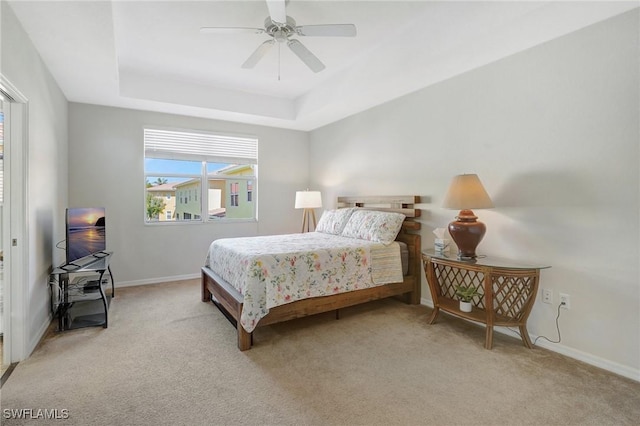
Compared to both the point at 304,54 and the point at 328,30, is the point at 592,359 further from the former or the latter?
the point at 304,54

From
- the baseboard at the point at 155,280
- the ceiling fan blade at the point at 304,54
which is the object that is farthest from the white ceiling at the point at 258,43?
the baseboard at the point at 155,280

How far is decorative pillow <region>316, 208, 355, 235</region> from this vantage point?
4000mm

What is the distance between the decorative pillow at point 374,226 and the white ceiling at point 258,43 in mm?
1454

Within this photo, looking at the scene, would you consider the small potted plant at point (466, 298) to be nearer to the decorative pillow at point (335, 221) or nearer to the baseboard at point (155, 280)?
the decorative pillow at point (335, 221)

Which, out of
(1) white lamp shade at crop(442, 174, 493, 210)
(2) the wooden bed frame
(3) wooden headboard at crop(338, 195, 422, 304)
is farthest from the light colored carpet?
(1) white lamp shade at crop(442, 174, 493, 210)

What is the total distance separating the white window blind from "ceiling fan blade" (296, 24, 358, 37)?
114 inches

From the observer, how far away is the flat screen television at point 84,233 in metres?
2.93

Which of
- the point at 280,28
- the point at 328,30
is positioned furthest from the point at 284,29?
the point at 328,30

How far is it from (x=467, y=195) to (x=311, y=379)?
6.27ft

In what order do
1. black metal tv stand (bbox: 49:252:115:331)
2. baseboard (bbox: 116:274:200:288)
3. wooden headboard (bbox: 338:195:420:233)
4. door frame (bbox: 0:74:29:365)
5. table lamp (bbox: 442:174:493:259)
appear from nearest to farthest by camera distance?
1. door frame (bbox: 0:74:29:365)
2. table lamp (bbox: 442:174:493:259)
3. black metal tv stand (bbox: 49:252:115:331)
4. wooden headboard (bbox: 338:195:420:233)
5. baseboard (bbox: 116:274:200:288)

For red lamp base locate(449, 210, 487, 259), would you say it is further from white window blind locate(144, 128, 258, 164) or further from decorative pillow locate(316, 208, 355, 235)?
white window blind locate(144, 128, 258, 164)

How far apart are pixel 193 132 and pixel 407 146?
3.15 m

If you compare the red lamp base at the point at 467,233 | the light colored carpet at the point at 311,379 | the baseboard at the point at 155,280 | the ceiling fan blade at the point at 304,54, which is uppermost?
the ceiling fan blade at the point at 304,54

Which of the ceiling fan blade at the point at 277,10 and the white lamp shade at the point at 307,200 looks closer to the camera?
the ceiling fan blade at the point at 277,10
